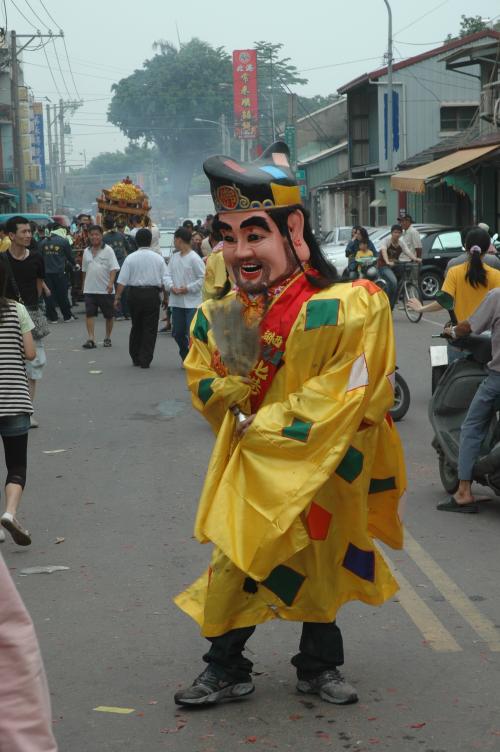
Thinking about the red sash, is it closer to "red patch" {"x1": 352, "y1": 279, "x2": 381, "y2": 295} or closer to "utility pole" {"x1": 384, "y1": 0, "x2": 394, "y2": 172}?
"red patch" {"x1": 352, "y1": 279, "x2": 381, "y2": 295}

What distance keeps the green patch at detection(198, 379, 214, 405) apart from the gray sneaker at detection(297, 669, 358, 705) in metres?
1.11

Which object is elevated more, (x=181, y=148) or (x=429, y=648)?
(x=181, y=148)

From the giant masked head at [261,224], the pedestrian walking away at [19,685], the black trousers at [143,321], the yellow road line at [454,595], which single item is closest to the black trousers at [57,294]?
the black trousers at [143,321]

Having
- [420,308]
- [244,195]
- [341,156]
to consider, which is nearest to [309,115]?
[341,156]

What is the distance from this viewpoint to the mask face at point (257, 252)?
460cm

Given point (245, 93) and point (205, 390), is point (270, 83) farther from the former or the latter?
point (205, 390)

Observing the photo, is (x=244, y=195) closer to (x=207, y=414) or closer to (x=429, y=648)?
(x=207, y=414)

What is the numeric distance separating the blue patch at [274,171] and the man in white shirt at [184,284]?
10.0m

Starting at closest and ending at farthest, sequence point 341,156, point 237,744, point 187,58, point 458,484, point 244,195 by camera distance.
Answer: point 237,744 → point 244,195 → point 458,484 → point 341,156 → point 187,58

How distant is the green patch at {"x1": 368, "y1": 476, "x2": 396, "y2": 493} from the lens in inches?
185

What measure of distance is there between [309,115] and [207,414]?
68176mm

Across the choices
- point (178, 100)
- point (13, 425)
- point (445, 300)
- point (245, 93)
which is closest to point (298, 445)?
point (13, 425)

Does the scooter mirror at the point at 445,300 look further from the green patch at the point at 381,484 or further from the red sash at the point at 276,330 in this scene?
the red sash at the point at 276,330

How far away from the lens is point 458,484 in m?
8.05
